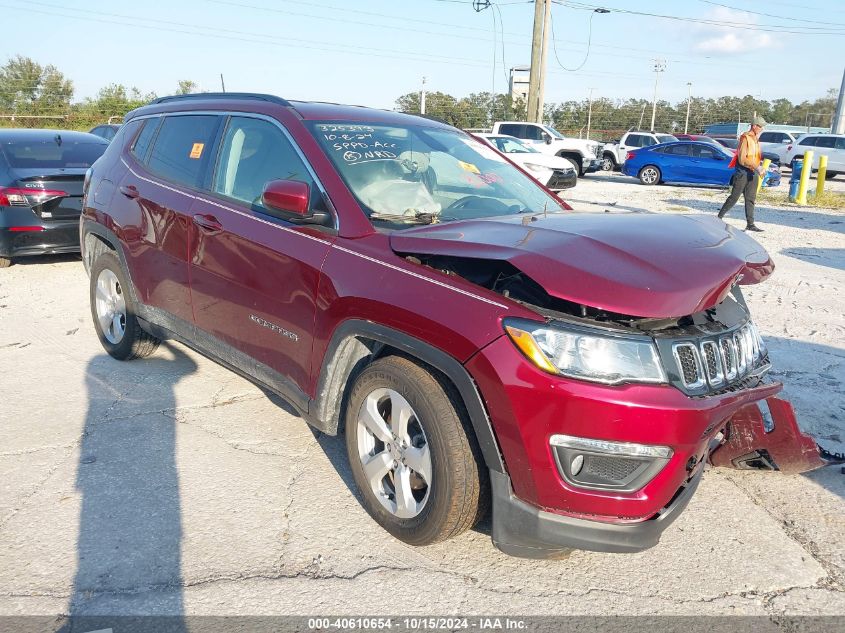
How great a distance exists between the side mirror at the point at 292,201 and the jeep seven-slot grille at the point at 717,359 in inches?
66.1

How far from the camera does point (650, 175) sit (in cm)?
2217

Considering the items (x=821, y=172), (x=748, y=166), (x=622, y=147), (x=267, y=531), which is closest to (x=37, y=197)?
(x=267, y=531)

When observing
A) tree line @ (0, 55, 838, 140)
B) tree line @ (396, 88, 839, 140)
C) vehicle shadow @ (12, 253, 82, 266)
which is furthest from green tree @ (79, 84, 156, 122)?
vehicle shadow @ (12, 253, 82, 266)

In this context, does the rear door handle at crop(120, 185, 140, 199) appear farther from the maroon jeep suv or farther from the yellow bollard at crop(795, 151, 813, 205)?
the yellow bollard at crop(795, 151, 813, 205)

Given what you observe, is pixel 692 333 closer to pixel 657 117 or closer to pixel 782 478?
pixel 782 478

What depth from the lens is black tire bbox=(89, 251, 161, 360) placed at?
185 inches

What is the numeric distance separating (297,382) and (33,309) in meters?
4.59

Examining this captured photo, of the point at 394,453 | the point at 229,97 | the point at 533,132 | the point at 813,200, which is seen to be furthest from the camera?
the point at 533,132

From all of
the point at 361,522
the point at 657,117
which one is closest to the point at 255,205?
the point at 361,522

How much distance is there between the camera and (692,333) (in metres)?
2.52

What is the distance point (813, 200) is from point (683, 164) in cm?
499

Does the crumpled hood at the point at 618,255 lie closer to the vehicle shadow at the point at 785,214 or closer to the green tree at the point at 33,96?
the vehicle shadow at the point at 785,214

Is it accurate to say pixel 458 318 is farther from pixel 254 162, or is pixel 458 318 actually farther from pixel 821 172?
pixel 821 172

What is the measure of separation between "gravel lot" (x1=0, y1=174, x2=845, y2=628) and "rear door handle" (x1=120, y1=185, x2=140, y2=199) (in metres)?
1.27
